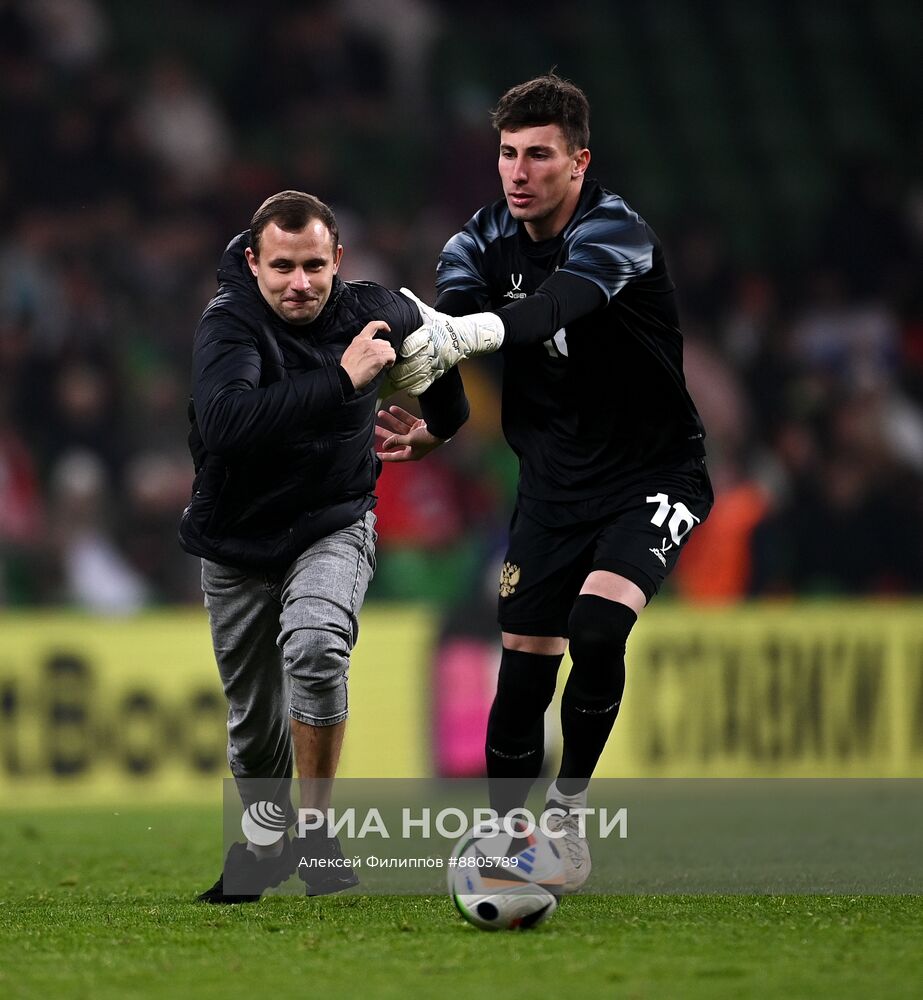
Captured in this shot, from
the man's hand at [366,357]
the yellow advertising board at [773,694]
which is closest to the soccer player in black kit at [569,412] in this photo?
the man's hand at [366,357]

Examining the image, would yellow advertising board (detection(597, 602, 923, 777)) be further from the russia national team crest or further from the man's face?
the man's face

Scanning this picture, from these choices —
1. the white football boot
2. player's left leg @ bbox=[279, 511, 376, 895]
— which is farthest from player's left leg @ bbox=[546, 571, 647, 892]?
player's left leg @ bbox=[279, 511, 376, 895]

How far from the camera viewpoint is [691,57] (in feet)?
52.9

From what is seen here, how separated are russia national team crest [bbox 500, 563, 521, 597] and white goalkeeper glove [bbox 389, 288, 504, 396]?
0.74m

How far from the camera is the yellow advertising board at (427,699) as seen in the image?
931 cm

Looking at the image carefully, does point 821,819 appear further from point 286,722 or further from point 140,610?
point 140,610

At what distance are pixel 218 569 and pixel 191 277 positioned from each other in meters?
7.98

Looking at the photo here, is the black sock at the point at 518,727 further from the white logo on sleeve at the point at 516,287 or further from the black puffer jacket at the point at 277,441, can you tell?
the white logo on sleeve at the point at 516,287

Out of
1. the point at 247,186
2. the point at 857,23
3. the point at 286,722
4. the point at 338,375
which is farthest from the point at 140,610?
the point at 857,23

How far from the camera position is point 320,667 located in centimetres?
475

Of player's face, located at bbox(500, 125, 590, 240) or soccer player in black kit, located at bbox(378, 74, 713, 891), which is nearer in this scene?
soccer player in black kit, located at bbox(378, 74, 713, 891)

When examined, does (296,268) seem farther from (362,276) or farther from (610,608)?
(362,276)

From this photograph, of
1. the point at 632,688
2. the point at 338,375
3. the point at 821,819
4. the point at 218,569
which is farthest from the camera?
the point at 632,688

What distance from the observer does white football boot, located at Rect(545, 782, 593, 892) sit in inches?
193
